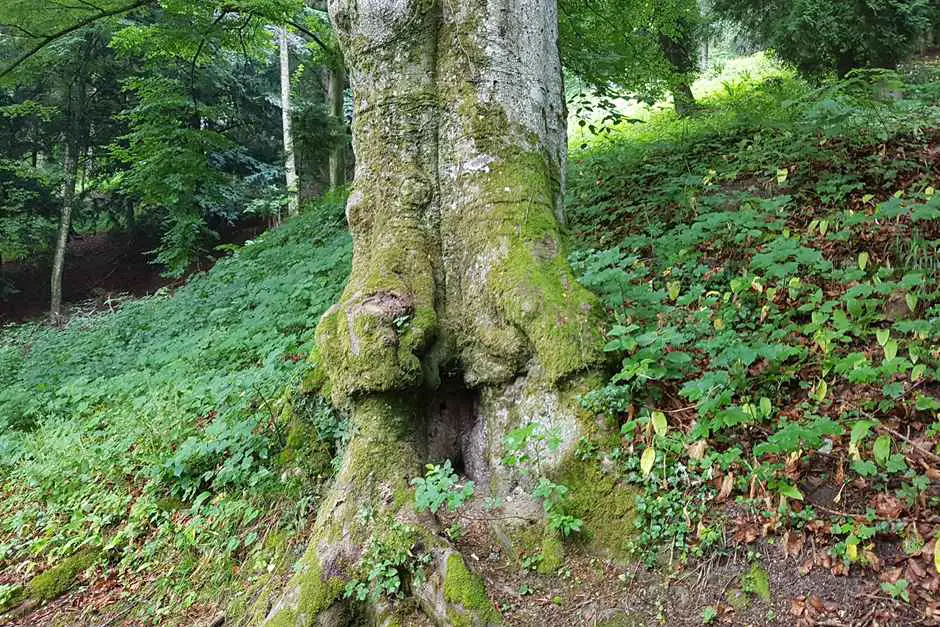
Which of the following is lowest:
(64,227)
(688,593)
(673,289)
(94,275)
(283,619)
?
(94,275)

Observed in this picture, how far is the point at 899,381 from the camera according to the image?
2.65 meters

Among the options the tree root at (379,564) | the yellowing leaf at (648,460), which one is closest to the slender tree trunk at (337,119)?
the tree root at (379,564)

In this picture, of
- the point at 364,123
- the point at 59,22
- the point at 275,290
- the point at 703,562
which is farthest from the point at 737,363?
the point at 59,22

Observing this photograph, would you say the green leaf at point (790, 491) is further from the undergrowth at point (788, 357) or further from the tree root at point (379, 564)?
the tree root at point (379, 564)

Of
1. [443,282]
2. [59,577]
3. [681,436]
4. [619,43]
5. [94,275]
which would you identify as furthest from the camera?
[94,275]

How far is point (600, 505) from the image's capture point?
250 centimetres

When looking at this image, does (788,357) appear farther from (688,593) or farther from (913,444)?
(688,593)

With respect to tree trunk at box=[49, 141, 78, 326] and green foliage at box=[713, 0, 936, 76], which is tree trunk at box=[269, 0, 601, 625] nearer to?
green foliage at box=[713, 0, 936, 76]

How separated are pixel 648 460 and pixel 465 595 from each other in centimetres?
96

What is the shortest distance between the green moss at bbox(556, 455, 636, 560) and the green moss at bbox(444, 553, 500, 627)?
52 cm

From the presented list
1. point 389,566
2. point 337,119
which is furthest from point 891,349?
point 337,119

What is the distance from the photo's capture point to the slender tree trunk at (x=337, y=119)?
11.0 metres

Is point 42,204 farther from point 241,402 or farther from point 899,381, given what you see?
point 899,381

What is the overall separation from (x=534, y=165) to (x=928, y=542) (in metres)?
2.49
